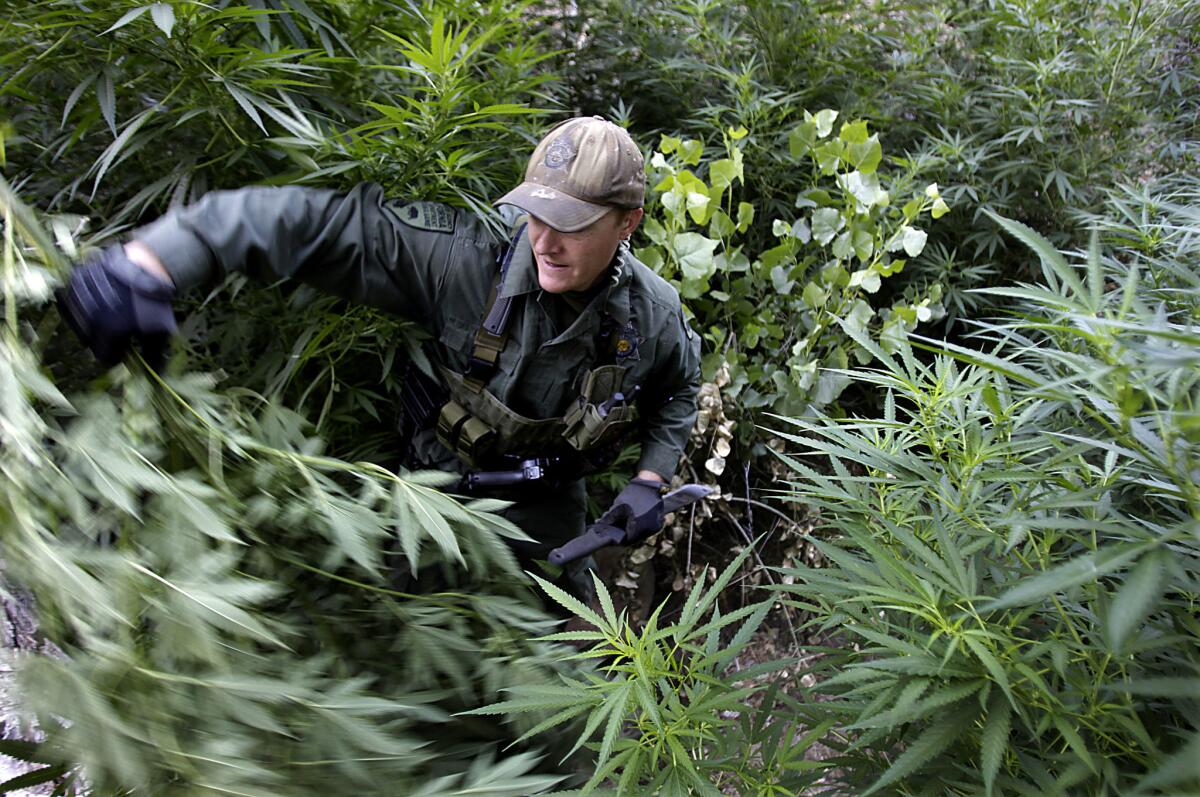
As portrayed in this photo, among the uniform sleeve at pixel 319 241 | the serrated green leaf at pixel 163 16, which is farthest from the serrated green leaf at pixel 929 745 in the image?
the serrated green leaf at pixel 163 16

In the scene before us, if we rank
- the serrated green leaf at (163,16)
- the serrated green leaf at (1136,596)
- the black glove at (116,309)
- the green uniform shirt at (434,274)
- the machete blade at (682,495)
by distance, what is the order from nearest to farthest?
the serrated green leaf at (1136,596) < the black glove at (116,309) < the serrated green leaf at (163,16) < the green uniform shirt at (434,274) < the machete blade at (682,495)

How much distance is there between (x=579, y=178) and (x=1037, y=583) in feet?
3.66

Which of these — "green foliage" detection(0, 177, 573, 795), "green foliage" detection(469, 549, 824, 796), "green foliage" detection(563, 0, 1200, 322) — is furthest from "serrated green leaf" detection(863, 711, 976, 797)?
"green foliage" detection(563, 0, 1200, 322)

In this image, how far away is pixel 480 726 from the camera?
4.24 ft

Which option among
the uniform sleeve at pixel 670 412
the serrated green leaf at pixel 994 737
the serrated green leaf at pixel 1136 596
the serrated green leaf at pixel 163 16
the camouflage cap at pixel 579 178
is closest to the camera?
the serrated green leaf at pixel 1136 596

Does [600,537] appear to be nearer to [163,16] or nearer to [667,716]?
[667,716]

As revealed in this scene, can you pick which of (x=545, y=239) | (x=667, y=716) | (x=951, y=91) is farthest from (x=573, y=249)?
(x=951, y=91)

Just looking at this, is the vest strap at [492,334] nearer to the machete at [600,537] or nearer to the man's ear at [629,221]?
the man's ear at [629,221]

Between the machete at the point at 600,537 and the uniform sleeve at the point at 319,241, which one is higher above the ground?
the uniform sleeve at the point at 319,241

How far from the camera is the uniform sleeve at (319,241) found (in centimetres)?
137

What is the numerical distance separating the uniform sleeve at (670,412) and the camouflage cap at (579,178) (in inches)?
20.7

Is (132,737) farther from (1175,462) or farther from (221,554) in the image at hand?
(1175,462)

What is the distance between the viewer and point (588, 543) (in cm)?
180

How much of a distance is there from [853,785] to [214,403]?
1.01 meters
